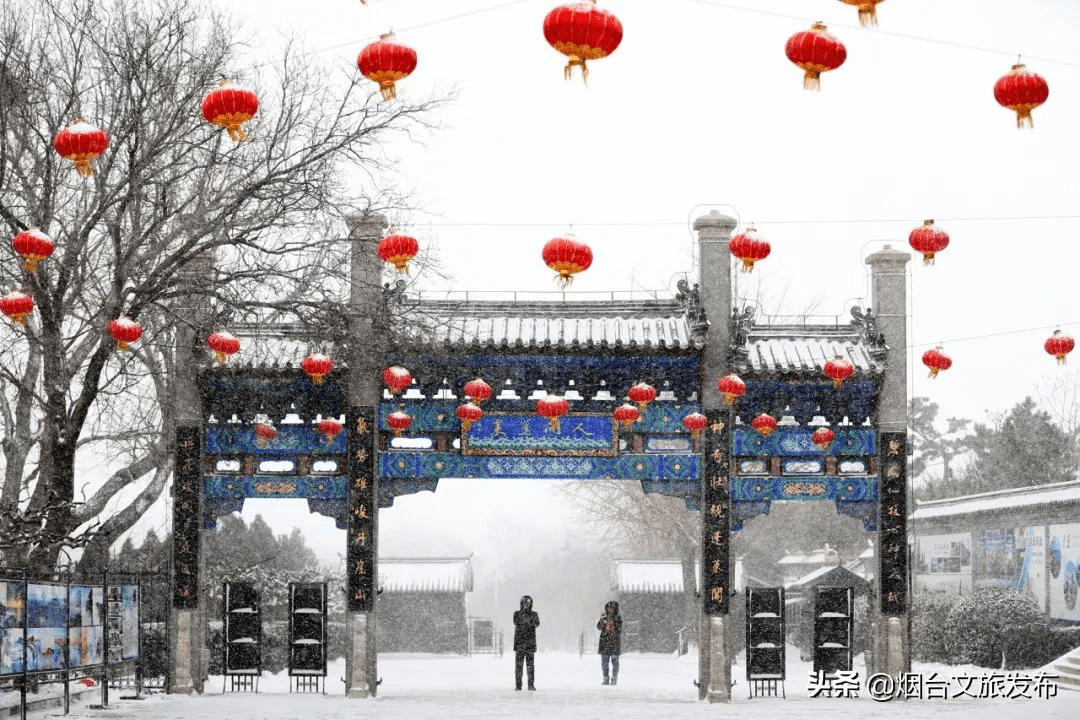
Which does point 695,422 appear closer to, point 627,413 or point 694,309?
point 627,413

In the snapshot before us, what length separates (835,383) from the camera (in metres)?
16.6

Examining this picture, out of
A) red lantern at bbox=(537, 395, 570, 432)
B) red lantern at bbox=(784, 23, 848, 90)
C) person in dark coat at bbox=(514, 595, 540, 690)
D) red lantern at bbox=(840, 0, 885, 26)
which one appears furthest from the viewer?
person in dark coat at bbox=(514, 595, 540, 690)

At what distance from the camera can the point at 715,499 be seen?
16703 millimetres

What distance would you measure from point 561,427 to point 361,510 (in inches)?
99.7

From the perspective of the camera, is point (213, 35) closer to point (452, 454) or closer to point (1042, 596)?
point (452, 454)

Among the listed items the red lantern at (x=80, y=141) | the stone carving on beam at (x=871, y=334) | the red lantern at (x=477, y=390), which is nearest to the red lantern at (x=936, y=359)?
the stone carving on beam at (x=871, y=334)

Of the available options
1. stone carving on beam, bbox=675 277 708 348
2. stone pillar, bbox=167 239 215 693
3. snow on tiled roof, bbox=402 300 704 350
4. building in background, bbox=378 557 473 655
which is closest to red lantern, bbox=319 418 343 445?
snow on tiled roof, bbox=402 300 704 350

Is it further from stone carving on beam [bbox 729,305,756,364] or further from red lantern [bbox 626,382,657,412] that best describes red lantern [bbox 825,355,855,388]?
red lantern [bbox 626,382,657,412]

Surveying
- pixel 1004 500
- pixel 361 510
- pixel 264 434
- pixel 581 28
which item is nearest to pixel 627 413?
pixel 361 510

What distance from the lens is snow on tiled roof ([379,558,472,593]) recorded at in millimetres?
32438

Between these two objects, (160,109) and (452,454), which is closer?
(160,109)

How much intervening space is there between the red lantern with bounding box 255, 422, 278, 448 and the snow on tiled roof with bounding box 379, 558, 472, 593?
15.8m

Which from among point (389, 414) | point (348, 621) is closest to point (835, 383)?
point (389, 414)

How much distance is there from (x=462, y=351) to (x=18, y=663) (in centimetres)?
629
